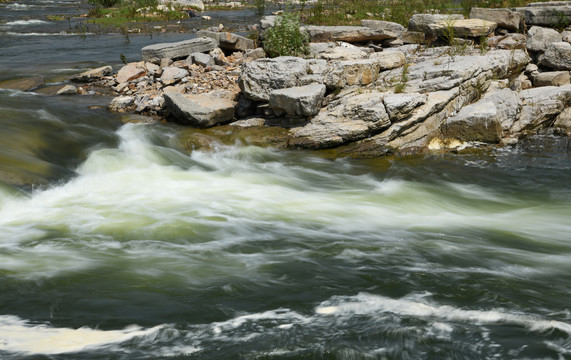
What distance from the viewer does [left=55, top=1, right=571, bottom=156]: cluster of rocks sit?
31.2 ft

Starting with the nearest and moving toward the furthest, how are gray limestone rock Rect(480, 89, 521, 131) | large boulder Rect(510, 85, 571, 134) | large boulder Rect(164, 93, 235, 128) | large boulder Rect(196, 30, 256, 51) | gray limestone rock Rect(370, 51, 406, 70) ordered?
gray limestone rock Rect(480, 89, 521, 131) < large boulder Rect(510, 85, 571, 134) < large boulder Rect(164, 93, 235, 128) < gray limestone rock Rect(370, 51, 406, 70) < large boulder Rect(196, 30, 256, 51)

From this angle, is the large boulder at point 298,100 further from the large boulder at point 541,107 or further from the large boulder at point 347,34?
the large boulder at point 347,34

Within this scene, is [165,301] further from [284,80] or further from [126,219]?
[284,80]

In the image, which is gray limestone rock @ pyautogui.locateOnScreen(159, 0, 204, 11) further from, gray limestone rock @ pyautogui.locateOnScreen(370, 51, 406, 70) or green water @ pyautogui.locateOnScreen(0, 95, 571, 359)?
green water @ pyautogui.locateOnScreen(0, 95, 571, 359)

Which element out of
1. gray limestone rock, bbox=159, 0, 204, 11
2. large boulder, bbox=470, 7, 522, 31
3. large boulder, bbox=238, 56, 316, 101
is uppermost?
gray limestone rock, bbox=159, 0, 204, 11

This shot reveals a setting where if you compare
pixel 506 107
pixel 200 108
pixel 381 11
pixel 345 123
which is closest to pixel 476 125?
pixel 506 107

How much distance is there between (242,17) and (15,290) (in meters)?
26.1

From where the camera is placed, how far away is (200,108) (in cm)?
1047

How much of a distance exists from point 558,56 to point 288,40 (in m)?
5.66

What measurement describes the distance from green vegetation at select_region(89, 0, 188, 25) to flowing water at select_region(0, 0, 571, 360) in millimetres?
19259

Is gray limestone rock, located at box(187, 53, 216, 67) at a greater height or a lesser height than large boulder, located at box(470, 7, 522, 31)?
lesser

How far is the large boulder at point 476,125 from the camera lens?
9406mm

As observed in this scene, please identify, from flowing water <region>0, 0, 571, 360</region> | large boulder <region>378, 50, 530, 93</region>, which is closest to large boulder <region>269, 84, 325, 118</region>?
flowing water <region>0, 0, 571, 360</region>

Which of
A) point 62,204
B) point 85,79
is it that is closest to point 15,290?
point 62,204
